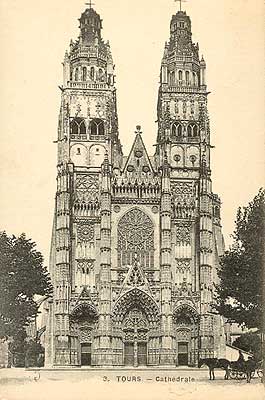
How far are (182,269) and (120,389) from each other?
59.2 ft

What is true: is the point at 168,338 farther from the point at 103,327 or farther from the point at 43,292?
the point at 43,292

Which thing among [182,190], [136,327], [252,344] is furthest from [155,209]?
[252,344]

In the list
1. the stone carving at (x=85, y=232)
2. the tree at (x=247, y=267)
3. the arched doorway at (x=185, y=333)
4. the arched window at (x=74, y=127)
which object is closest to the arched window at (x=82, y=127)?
the arched window at (x=74, y=127)

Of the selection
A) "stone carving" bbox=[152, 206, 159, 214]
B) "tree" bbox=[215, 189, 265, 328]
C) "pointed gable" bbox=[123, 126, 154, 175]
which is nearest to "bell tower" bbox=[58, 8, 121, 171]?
"pointed gable" bbox=[123, 126, 154, 175]

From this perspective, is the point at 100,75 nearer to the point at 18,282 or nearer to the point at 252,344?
the point at 18,282

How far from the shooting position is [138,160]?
37.9m

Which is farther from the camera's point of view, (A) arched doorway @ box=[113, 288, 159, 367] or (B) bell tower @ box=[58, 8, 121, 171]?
(B) bell tower @ box=[58, 8, 121, 171]

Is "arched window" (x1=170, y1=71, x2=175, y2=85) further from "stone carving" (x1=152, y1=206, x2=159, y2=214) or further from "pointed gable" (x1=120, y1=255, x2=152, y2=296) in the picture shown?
"pointed gable" (x1=120, y1=255, x2=152, y2=296)

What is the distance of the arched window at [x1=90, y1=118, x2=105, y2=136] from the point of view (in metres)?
37.9

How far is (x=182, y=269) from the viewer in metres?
35.9

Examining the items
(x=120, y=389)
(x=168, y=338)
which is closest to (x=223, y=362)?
(x=120, y=389)

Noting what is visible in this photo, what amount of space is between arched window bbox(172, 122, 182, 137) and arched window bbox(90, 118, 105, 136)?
3270 mm

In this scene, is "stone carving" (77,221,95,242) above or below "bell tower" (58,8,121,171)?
below

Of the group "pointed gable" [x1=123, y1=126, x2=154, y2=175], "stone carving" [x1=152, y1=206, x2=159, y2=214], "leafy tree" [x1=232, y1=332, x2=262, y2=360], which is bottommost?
"leafy tree" [x1=232, y1=332, x2=262, y2=360]
